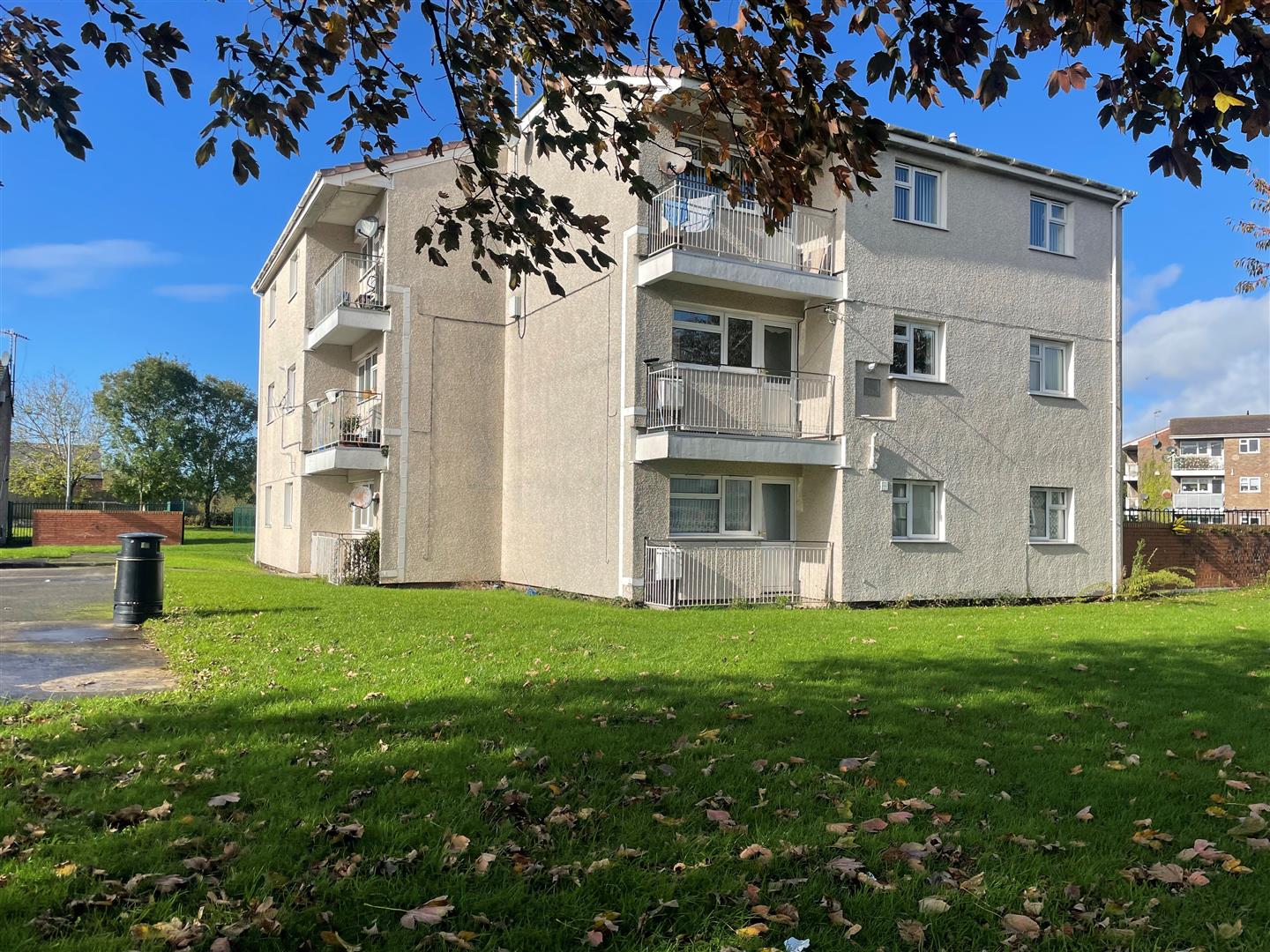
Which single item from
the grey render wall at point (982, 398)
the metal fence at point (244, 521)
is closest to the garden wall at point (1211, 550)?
the grey render wall at point (982, 398)

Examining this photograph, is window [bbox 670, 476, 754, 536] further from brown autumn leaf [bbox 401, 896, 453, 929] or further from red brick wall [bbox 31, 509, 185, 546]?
red brick wall [bbox 31, 509, 185, 546]

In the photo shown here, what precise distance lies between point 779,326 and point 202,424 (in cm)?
4636

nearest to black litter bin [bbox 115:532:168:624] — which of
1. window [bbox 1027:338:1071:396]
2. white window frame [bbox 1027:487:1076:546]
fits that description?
white window frame [bbox 1027:487:1076:546]

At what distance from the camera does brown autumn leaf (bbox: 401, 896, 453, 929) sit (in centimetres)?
319

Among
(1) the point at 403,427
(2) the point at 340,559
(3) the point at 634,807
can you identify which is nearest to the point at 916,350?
(1) the point at 403,427

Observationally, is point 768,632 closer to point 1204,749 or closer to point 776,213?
point 1204,749

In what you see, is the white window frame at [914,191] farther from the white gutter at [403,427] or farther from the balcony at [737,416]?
the white gutter at [403,427]

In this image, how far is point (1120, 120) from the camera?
4.30 m


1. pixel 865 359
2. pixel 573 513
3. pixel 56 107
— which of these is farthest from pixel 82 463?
pixel 56 107

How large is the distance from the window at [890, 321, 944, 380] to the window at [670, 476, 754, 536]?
3583 mm

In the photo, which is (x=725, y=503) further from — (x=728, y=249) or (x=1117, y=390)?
(x=1117, y=390)

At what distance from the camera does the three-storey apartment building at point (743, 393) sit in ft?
50.9

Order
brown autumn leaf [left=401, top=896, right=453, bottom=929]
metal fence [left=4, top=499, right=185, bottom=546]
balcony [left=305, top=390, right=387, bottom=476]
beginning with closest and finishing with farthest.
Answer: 1. brown autumn leaf [left=401, top=896, right=453, bottom=929]
2. balcony [left=305, top=390, right=387, bottom=476]
3. metal fence [left=4, top=499, right=185, bottom=546]

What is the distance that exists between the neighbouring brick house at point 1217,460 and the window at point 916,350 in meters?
59.9
